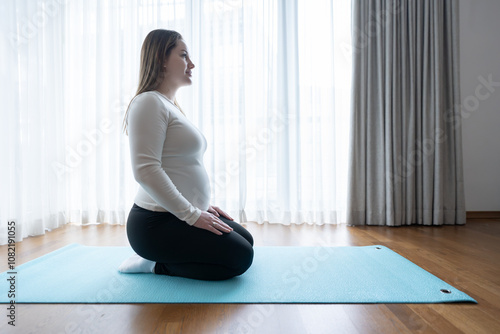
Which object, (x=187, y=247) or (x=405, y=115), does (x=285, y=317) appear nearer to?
(x=187, y=247)

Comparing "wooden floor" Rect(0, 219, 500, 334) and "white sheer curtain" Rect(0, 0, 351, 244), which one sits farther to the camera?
"white sheer curtain" Rect(0, 0, 351, 244)

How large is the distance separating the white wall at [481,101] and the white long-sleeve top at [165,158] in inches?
104

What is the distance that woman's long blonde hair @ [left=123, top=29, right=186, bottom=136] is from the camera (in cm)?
139

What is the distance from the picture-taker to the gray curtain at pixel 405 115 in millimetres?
2596

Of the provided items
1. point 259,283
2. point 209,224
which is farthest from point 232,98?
point 259,283

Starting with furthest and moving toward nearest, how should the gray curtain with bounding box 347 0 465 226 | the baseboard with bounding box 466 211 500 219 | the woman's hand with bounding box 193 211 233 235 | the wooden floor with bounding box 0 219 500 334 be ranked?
the baseboard with bounding box 466 211 500 219 → the gray curtain with bounding box 347 0 465 226 → the woman's hand with bounding box 193 211 233 235 → the wooden floor with bounding box 0 219 500 334

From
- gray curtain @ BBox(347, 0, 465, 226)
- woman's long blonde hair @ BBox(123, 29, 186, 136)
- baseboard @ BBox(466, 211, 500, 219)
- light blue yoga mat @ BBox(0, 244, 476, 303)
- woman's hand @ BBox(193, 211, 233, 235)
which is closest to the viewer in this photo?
light blue yoga mat @ BBox(0, 244, 476, 303)

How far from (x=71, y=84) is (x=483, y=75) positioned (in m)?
3.64

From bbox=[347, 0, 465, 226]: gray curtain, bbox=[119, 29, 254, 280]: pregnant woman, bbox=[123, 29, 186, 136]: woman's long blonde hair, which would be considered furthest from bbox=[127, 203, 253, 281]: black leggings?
bbox=[347, 0, 465, 226]: gray curtain

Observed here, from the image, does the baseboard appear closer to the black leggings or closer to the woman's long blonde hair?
the black leggings

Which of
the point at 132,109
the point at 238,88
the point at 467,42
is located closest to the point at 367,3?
the point at 467,42

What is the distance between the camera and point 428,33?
262cm

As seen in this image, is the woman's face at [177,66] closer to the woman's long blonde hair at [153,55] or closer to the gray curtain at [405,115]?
the woman's long blonde hair at [153,55]

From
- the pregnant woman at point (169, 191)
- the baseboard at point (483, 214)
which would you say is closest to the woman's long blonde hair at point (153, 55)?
the pregnant woman at point (169, 191)
